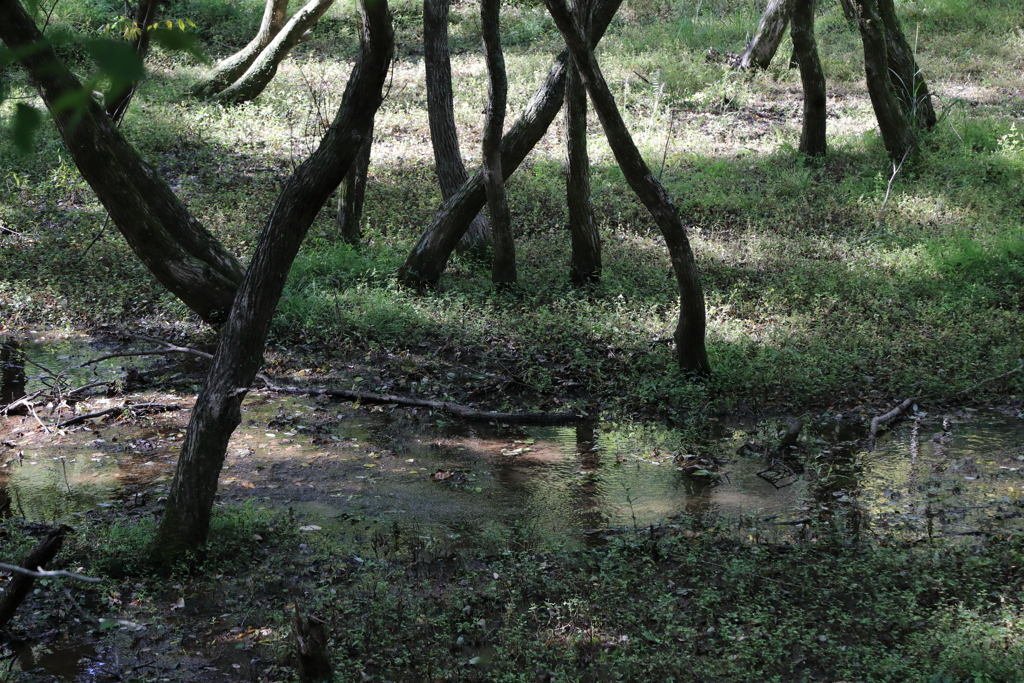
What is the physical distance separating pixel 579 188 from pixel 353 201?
388cm

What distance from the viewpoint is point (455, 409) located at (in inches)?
334

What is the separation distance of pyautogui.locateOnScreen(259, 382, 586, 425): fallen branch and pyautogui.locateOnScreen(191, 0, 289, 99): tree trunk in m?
12.0

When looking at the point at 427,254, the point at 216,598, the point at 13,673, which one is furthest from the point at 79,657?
the point at 427,254

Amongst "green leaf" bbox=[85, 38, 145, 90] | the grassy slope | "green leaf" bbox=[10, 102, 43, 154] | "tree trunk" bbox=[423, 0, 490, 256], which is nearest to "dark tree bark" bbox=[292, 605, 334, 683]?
"green leaf" bbox=[10, 102, 43, 154]

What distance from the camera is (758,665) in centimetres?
424

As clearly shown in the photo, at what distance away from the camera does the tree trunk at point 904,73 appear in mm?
15297

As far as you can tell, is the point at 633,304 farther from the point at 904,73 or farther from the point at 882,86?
the point at 904,73

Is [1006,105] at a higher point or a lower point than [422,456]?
higher

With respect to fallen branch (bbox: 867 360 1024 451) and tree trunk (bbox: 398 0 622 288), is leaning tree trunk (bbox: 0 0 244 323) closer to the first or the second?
tree trunk (bbox: 398 0 622 288)

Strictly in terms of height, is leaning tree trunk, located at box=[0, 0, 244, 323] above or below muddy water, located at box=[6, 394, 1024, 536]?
above

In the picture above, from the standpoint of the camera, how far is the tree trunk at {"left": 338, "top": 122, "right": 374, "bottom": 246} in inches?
509

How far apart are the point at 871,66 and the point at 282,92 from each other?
12417mm

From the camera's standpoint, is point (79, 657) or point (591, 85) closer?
point (79, 657)

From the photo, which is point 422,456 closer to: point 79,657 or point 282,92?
point 79,657
